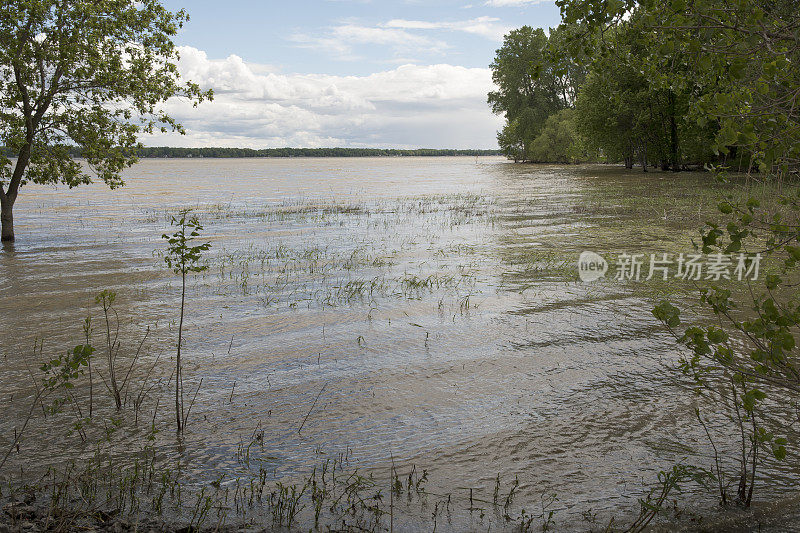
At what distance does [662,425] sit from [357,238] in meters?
15.6

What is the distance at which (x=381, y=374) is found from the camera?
26.4 feet

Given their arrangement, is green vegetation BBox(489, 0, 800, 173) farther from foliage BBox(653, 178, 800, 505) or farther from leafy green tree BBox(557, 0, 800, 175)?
foliage BBox(653, 178, 800, 505)

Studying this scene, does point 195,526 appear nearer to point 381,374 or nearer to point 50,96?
point 381,374

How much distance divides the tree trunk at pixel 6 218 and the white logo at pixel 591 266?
18.4 meters

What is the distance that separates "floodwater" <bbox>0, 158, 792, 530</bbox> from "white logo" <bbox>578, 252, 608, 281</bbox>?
0.32 m

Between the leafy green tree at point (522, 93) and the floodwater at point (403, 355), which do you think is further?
the leafy green tree at point (522, 93)

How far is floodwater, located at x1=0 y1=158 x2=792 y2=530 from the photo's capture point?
18.9 feet

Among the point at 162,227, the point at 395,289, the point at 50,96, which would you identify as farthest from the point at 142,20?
the point at 395,289

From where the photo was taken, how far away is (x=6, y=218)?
2036 centimetres

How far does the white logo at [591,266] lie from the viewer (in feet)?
44.1

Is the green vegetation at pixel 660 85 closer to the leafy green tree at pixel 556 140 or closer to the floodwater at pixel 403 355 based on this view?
the leafy green tree at pixel 556 140

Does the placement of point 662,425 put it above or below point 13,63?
below

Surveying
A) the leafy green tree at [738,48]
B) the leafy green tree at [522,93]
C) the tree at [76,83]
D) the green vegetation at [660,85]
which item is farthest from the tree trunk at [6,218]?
the leafy green tree at [522,93]

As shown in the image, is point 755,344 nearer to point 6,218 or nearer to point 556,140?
point 6,218
